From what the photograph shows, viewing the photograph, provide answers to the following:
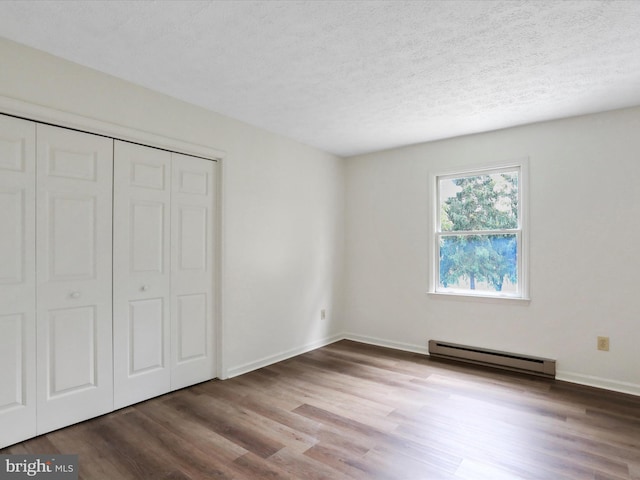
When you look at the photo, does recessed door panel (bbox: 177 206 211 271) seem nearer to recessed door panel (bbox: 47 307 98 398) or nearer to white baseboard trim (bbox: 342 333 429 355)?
recessed door panel (bbox: 47 307 98 398)

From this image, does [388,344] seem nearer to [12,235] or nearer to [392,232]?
[392,232]

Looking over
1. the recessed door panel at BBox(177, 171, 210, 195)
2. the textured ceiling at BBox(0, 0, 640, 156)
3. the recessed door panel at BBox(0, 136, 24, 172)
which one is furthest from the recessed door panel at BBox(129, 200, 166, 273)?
the textured ceiling at BBox(0, 0, 640, 156)

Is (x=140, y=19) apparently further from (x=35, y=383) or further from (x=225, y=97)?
(x=35, y=383)

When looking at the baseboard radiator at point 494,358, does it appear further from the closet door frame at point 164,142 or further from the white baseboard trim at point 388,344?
the closet door frame at point 164,142

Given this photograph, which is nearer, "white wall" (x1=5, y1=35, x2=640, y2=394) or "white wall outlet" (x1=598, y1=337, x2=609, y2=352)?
"white wall" (x1=5, y1=35, x2=640, y2=394)

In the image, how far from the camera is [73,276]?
2.48 m

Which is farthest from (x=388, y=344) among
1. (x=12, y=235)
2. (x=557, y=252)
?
(x=12, y=235)

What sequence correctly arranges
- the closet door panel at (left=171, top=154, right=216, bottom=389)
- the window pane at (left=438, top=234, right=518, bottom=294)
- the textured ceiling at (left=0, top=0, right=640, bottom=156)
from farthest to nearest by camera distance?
the window pane at (left=438, top=234, right=518, bottom=294), the closet door panel at (left=171, top=154, right=216, bottom=389), the textured ceiling at (left=0, top=0, right=640, bottom=156)

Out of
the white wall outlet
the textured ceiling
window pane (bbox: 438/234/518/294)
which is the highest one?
the textured ceiling

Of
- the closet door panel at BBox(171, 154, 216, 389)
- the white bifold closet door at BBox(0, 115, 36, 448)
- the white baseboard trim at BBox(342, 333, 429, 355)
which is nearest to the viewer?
the white bifold closet door at BBox(0, 115, 36, 448)

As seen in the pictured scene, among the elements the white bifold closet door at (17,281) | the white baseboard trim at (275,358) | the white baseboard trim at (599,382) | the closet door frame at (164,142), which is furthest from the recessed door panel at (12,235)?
the white baseboard trim at (599,382)

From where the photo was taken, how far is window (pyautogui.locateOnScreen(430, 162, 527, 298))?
3.76 meters

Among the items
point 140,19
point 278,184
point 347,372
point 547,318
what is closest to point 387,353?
point 347,372

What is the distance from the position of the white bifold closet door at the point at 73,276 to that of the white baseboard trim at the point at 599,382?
3.88m
